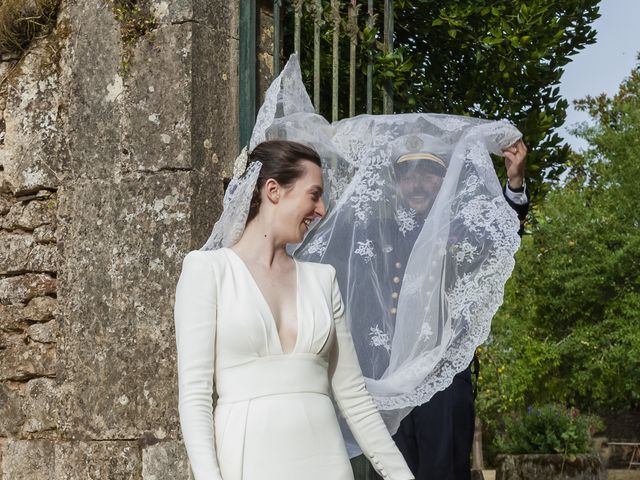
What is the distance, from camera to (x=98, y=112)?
504 centimetres

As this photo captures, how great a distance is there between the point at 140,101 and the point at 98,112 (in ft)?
0.86

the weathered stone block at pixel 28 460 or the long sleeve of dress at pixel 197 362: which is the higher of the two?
the long sleeve of dress at pixel 197 362

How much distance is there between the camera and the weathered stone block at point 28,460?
5.03m

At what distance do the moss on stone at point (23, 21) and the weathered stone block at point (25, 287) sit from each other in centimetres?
117

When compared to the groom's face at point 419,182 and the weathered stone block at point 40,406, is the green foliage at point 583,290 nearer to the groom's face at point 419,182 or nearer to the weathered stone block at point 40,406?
the weathered stone block at point 40,406

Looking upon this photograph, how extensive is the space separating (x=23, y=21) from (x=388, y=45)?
184 cm

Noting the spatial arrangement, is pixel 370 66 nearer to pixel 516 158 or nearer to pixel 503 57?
pixel 516 158

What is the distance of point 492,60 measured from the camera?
6707 millimetres

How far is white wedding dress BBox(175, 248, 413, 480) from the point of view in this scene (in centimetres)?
289

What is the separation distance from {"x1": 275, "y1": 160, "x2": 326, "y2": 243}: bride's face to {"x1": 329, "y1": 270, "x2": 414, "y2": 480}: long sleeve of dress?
0.24 metres

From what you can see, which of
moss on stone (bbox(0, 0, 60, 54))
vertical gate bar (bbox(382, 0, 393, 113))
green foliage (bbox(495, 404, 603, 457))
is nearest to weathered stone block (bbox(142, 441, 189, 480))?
vertical gate bar (bbox(382, 0, 393, 113))

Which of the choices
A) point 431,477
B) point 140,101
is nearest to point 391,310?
point 431,477

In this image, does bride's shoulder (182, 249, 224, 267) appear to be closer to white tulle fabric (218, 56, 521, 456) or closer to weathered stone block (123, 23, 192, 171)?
white tulle fabric (218, 56, 521, 456)

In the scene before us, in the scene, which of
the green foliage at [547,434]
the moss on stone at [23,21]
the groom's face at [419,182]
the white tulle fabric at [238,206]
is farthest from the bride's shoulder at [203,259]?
the green foliage at [547,434]
